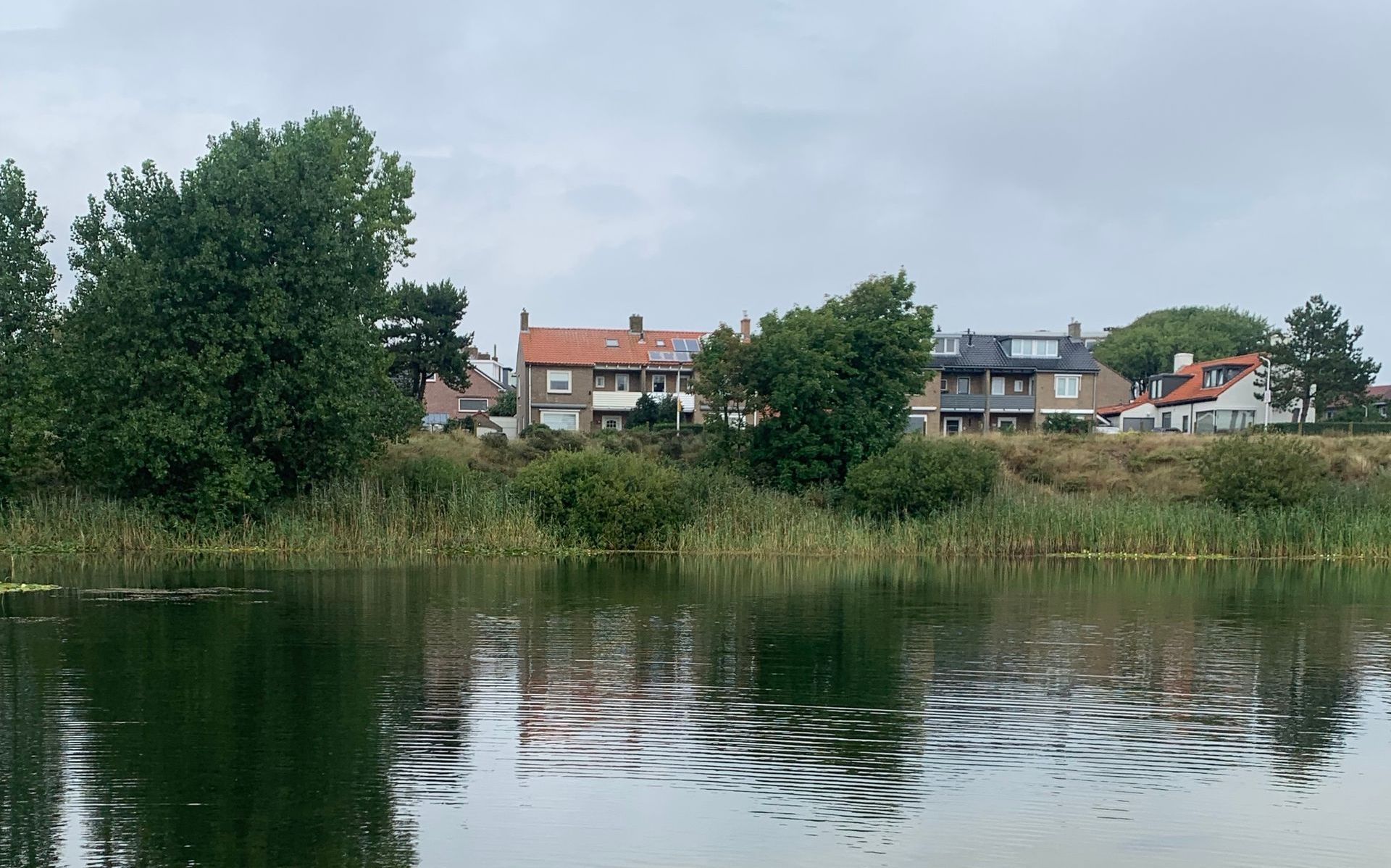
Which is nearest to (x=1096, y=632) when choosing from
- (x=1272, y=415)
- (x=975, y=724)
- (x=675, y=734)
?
(x=975, y=724)

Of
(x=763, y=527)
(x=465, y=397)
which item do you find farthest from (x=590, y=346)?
(x=763, y=527)

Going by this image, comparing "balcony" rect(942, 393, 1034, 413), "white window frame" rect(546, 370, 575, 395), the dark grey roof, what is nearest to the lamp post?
the dark grey roof

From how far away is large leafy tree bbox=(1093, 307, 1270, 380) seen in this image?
125875 mm

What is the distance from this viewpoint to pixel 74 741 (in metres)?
13.9

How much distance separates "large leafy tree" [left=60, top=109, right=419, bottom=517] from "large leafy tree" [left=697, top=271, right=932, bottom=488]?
16326 mm

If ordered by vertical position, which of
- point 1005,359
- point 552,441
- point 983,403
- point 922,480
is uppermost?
point 1005,359

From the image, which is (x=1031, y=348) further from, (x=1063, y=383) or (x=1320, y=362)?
(x=1320, y=362)

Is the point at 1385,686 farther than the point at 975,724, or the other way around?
the point at 1385,686

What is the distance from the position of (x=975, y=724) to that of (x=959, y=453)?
32.8 meters

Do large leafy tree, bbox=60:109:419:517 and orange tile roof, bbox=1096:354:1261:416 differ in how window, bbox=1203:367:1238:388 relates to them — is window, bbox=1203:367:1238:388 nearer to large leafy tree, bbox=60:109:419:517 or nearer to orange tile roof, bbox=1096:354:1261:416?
orange tile roof, bbox=1096:354:1261:416

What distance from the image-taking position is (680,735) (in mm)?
14906

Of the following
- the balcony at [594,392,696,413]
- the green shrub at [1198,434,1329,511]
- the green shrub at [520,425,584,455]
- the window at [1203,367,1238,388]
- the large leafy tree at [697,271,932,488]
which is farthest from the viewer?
the window at [1203,367,1238,388]

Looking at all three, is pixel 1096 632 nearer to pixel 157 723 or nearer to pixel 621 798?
pixel 621 798

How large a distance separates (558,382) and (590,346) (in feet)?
13.6
